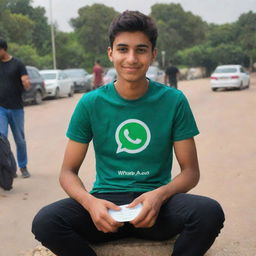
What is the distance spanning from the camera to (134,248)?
106 inches

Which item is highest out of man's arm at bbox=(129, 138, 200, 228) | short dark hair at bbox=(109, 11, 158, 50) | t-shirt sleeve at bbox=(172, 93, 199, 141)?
short dark hair at bbox=(109, 11, 158, 50)

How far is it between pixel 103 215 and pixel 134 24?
1102 mm

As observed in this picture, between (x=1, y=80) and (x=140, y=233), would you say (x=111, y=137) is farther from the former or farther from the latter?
(x=1, y=80)

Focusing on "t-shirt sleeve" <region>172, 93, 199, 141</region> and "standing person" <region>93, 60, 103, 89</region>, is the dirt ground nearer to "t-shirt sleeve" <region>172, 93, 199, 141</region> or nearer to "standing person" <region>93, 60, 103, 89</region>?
"t-shirt sleeve" <region>172, 93, 199, 141</region>

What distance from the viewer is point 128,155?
2688mm

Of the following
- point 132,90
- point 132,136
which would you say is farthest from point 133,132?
point 132,90

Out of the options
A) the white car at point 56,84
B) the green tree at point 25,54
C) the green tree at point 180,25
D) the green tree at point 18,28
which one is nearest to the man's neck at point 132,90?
the white car at point 56,84

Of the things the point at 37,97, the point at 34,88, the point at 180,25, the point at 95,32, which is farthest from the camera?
the point at 180,25

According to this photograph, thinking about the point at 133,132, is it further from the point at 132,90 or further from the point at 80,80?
the point at 80,80

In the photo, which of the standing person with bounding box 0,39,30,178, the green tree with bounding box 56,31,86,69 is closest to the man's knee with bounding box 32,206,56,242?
the standing person with bounding box 0,39,30,178

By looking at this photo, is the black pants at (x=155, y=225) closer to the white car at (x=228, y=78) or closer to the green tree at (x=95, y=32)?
the white car at (x=228, y=78)

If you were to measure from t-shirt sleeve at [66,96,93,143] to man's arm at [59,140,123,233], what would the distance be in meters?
0.04

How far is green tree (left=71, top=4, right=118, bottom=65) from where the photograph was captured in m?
56.9

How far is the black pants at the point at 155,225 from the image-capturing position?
7.83 ft
